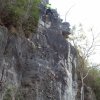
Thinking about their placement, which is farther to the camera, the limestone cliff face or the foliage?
the foliage

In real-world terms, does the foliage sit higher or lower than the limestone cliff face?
higher

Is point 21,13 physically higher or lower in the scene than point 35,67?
higher

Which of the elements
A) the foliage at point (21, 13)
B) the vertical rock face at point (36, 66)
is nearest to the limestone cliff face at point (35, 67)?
the vertical rock face at point (36, 66)

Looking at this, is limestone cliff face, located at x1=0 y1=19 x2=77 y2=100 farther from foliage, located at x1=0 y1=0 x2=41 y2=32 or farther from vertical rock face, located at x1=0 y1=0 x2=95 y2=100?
foliage, located at x1=0 y1=0 x2=41 y2=32

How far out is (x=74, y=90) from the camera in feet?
32.2

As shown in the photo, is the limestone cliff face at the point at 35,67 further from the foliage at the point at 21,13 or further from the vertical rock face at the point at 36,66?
the foliage at the point at 21,13

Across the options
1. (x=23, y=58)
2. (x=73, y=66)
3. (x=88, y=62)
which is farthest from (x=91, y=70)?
(x=23, y=58)

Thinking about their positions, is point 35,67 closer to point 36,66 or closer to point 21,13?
point 36,66

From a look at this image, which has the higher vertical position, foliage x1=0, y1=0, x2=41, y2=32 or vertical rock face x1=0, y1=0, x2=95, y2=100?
foliage x1=0, y1=0, x2=41, y2=32

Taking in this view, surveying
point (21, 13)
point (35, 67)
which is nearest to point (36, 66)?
point (35, 67)

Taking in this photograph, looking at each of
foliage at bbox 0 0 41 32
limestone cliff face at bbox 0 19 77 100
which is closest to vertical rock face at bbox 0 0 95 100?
limestone cliff face at bbox 0 19 77 100

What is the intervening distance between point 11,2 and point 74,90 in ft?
13.7

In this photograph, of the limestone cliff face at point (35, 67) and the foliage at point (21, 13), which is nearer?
the limestone cliff face at point (35, 67)

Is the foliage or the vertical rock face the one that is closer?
the vertical rock face
